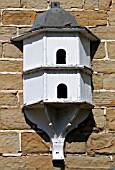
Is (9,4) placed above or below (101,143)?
above

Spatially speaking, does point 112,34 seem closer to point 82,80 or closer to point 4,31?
point 82,80

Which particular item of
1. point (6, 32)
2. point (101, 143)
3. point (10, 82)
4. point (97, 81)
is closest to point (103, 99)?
point (97, 81)

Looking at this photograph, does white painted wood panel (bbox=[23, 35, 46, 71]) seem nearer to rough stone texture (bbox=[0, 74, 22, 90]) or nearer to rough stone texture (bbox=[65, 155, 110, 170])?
rough stone texture (bbox=[0, 74, 22, 90])

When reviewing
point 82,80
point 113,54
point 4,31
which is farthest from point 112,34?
point 4,31

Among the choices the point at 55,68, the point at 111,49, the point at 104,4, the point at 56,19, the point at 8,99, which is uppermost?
the point at 104,4

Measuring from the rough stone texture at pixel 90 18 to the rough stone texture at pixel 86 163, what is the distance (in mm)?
610

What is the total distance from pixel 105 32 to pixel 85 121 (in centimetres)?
42

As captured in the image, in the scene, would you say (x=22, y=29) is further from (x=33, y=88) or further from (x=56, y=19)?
(x=33, y=88)

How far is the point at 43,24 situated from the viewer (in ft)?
8.61

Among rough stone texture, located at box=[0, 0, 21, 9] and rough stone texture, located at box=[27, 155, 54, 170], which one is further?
rough stone texture, located at box=[0, 0, 21, 9]

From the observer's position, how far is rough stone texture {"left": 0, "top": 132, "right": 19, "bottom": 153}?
8.61 ft

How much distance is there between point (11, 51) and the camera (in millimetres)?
2734

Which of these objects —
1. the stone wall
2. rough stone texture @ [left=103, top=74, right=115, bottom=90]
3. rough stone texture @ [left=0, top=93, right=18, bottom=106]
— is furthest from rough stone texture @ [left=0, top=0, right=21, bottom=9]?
rough stone texture @ [left=103, top=74, right=115, bottom=90]

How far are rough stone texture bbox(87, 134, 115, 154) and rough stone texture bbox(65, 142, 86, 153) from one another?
3cm
